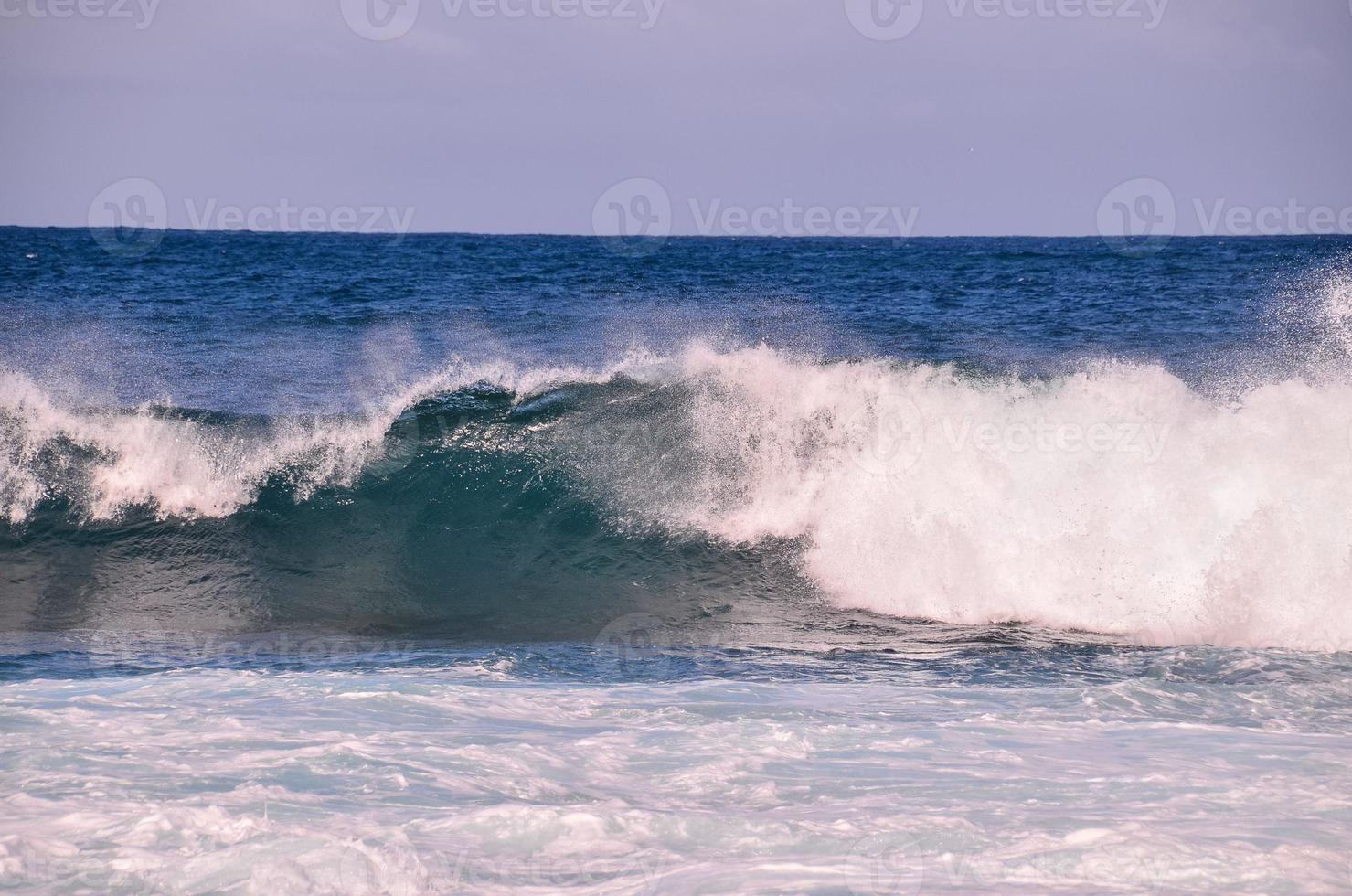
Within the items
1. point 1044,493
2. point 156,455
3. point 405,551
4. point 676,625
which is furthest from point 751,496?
point 156,455

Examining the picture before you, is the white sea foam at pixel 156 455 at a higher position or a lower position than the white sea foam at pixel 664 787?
higher

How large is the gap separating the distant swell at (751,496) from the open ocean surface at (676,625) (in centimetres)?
4

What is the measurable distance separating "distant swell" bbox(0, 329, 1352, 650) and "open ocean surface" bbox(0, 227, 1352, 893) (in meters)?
0.04

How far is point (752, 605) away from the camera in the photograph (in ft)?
26.6

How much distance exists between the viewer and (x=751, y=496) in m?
9.54

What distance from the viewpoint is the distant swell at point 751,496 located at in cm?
802

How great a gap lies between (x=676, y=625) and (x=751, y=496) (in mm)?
2108

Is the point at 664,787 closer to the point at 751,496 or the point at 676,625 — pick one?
the point at 676,625

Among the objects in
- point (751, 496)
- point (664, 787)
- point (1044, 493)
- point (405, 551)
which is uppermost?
point (1044, 493)

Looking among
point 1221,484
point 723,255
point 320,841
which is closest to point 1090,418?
point 1221,484

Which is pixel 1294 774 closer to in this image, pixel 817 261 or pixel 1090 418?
pixel 1090 418

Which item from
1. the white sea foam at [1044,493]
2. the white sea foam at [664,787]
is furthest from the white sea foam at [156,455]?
the white sea foam at [664,787]

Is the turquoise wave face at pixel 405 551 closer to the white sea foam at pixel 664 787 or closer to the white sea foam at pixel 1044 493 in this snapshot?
the white sea foam at pixel 1044 493

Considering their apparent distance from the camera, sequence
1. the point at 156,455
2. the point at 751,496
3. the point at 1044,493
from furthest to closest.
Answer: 1. the point at 156,455
2. the point at 751,496
3. the point at 1044,493
